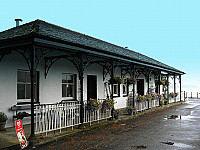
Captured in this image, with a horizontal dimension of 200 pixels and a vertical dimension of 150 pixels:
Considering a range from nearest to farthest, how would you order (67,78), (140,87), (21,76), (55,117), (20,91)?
(55,117) → (20,91) → (21,76) → (67,78) → (140,87)

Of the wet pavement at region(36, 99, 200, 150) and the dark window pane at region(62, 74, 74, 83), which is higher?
the dark window pane at region(62, 74, 74, 83)

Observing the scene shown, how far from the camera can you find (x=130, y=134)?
7.11 metres

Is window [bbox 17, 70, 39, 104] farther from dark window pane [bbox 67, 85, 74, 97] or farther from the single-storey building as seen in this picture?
dark window pane [bbox 67, 85, 74, 97]

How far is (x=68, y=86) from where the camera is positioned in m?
10.7

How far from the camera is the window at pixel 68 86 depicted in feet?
34.2

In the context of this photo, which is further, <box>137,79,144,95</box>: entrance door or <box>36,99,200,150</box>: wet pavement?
<box>137,79,144,95</box>: entrance door

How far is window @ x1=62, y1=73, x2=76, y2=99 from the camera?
10409mm

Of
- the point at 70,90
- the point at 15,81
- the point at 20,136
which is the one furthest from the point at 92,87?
the point at 20,136

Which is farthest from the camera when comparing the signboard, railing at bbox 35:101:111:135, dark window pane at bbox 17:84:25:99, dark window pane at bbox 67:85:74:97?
dark window pane at bbox 67:85:74:97

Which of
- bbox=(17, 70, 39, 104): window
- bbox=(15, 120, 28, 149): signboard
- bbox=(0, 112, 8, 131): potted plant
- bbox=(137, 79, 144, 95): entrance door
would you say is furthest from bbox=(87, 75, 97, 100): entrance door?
bbox=(15, 120, 28, 149): signboard

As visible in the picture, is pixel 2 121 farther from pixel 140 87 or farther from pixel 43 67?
pixel 140 87

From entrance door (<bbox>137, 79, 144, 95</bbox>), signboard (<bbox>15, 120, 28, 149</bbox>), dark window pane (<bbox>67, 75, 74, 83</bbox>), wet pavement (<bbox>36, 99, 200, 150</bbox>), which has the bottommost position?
wet pavement (<bbox>36, 99, 200, 150</bbox>)

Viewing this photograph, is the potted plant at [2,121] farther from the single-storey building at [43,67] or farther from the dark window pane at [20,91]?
the dark window pane at [20,91]

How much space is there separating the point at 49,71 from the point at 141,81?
10482mm
